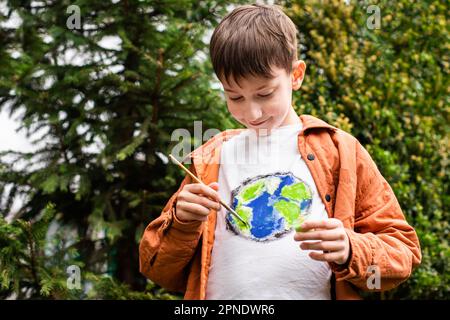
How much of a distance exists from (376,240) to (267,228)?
297 millimetres

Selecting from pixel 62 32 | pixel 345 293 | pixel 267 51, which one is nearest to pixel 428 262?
pixel 345 293

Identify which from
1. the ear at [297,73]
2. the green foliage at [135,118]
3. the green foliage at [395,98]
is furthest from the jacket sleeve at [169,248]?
the green foliage at [395,98]

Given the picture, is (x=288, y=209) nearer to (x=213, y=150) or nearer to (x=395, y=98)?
(x=213, y=150)

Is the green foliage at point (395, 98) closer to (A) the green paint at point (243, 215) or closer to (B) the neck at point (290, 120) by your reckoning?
(B) the neck at point (290, 120)

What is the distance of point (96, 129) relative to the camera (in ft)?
10.8

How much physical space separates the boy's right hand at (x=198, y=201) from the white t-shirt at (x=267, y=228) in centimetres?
16

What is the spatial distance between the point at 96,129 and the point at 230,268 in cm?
184

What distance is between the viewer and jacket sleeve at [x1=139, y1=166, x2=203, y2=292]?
167 centimetres

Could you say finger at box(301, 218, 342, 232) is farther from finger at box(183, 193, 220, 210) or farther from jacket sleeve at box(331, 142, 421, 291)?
finger at box(183, 193, 220, 210)

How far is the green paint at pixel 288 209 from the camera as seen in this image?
5.47 ft

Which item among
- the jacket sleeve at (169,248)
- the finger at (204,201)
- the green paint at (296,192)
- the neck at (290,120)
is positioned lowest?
the jacket sleeve at (169,248)

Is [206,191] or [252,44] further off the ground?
[252,44]

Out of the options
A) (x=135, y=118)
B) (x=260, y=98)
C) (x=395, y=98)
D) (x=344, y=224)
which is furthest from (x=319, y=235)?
(x=395, y=98)

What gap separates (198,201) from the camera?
1545 mm
